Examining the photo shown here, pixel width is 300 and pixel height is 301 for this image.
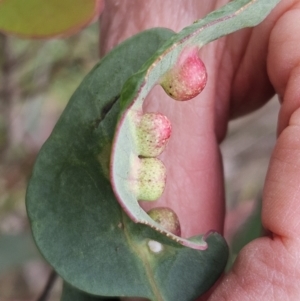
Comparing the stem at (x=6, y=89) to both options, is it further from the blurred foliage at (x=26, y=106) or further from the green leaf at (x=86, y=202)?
the green leaf at (x=86, y=202)

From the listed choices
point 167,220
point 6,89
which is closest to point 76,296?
point 167,220

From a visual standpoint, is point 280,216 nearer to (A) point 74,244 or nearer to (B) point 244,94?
(A) point 74,244

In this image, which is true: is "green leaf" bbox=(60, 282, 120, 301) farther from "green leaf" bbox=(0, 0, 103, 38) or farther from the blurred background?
the blurred background

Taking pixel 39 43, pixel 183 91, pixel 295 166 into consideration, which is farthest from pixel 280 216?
pixel 39 43

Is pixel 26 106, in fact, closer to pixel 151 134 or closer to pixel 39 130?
pixel 39 130

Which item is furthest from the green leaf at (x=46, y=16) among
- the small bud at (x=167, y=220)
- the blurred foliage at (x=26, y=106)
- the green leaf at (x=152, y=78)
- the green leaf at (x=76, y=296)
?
the blurred foliage at (x=26, y=106)

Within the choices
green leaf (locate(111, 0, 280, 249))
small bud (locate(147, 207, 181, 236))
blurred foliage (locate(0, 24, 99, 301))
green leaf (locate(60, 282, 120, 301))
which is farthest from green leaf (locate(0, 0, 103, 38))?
blurred foliage (locate(0, 24, 99, 301))
